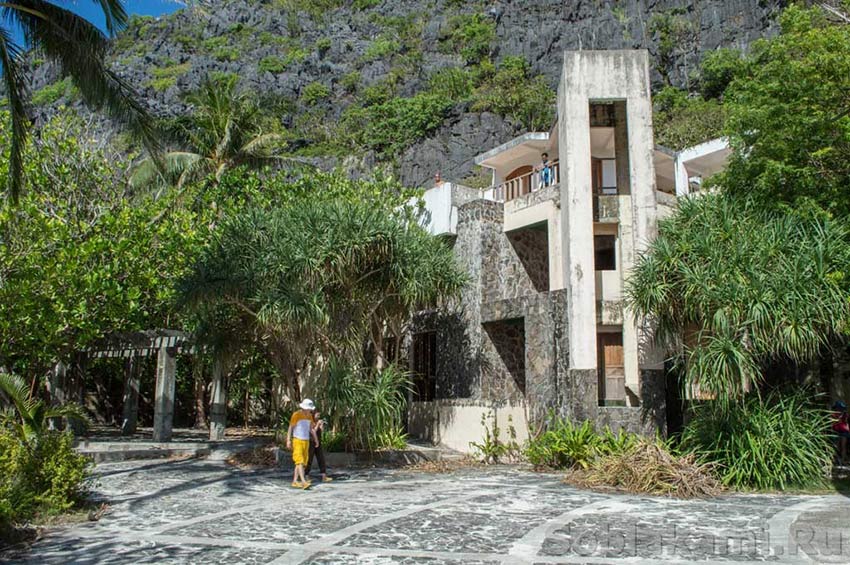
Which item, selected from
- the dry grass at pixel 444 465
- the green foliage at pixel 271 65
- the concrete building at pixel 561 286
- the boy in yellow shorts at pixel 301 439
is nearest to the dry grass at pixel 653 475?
the concrete building at pixel 561 286

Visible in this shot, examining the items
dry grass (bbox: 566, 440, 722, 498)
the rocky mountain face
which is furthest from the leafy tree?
the rocky mountain face

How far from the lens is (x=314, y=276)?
14336mm

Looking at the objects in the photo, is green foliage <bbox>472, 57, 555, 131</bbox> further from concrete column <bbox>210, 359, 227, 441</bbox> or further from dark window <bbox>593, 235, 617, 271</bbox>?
concrete column <bbox>210, 359, 227, 441</bbox>

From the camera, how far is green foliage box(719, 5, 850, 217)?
13336mm

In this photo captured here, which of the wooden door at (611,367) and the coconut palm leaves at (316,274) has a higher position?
the coconut palm leaves at (316,274)

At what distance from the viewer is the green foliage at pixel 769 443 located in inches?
459

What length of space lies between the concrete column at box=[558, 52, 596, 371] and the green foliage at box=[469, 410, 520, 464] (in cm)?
229

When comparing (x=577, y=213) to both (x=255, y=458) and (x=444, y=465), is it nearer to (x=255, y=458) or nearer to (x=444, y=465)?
(x=444, y=465)

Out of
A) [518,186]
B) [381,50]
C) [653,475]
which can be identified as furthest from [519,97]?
[653,475]

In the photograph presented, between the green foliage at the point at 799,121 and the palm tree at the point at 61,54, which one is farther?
the green foliage at the point at 799,121

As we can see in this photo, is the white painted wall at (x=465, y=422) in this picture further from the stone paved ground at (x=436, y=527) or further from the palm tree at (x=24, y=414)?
the palm tree at (x=24, y=414)

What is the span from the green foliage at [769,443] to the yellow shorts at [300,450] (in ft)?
21.5

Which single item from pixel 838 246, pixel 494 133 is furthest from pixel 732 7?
pixel 838 246

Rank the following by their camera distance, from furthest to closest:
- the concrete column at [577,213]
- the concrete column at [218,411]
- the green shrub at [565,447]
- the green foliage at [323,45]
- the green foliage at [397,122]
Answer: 1. the green foliage at [323,45]
2. the green foliage at [397,122]
3. the concrete column at [218,411]
4. the concrete column at [577,213]
5. the green shrub at [565,447]
